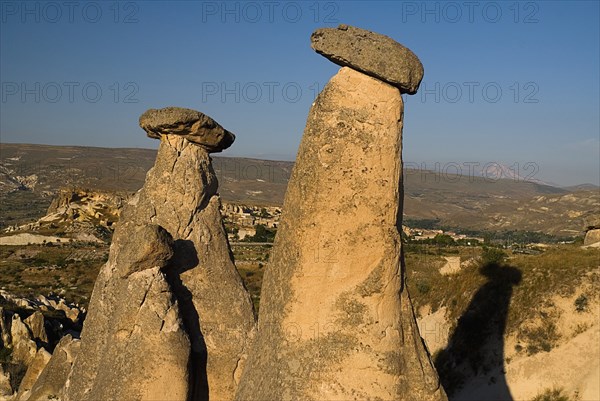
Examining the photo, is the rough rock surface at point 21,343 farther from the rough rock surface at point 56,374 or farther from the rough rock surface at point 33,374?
the rough rock surface at point 56,374

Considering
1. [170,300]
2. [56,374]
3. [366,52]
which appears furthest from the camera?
[56,374]

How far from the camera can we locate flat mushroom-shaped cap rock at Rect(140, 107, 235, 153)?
5.98m

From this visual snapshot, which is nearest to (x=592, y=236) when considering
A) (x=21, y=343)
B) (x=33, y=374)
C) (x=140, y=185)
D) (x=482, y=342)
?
(x=482, y=342)

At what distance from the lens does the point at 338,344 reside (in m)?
4.55

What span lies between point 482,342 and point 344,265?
12.1 meters

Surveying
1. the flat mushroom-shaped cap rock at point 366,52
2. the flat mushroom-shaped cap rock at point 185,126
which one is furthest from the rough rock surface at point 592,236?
the flat mushroom-shaped cap rock at point 366,52

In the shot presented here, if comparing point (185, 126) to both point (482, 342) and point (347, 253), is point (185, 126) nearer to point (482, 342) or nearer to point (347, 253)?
point (347, 253)

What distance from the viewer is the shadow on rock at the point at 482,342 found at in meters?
14.5

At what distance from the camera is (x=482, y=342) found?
15336 millimetres

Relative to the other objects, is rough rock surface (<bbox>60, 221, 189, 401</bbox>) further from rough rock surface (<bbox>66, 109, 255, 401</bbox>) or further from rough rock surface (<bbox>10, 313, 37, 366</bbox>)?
rough rock surface (<bbox>10, 313, 37, 366</bbox>)

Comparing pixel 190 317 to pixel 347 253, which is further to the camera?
pixel 190 317

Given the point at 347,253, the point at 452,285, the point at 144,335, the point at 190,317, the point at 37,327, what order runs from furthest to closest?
the point at 452,285, the point at 37,327, the point at 190,317, the point at 144,335, the point at 347,253

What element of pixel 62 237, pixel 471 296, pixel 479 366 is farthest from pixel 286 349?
pixel 62 237

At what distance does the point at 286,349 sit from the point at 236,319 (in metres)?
1.54
